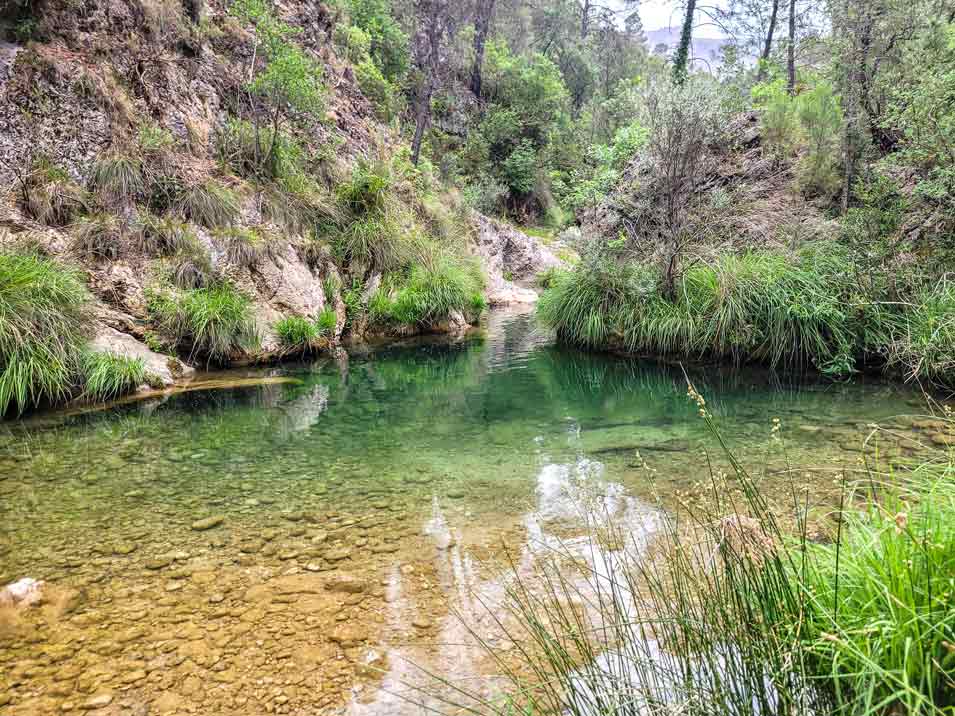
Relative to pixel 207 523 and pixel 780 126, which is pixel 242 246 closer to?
pixel 207 523

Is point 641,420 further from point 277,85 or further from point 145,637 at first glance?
point 277,85

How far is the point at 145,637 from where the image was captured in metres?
2.33

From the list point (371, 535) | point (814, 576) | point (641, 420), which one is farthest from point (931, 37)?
point (371, 535)

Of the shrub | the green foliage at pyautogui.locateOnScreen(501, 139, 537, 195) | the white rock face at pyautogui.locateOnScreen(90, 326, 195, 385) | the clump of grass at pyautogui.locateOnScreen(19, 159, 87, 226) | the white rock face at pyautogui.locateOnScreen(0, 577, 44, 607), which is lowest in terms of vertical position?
the white rock face at pyautogui.locateOnScreen(0, 577, 44, 607)

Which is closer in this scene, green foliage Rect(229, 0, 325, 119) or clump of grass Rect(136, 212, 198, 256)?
clump of grass Rect(136, 212, 198, 256)

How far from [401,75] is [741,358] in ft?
59.9

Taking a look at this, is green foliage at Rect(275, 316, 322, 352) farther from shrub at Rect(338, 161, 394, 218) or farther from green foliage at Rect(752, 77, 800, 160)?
green foliage at Rect(752, 77, 800, 160)

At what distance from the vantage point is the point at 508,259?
70.9 ft

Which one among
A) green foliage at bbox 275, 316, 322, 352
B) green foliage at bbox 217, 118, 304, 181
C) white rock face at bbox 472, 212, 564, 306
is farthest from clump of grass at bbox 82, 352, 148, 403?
white rock face at bbox 472, 212, 564, 306

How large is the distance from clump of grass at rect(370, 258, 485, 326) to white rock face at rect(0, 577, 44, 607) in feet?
30.0

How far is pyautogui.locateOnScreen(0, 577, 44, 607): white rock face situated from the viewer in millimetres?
2535

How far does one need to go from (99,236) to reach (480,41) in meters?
22.2

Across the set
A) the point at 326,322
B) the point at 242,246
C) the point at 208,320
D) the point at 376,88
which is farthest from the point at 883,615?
the point at 376,88

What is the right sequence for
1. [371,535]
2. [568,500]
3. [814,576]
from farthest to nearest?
1. [568,500]
2. [371,535]
3. [814,576]
